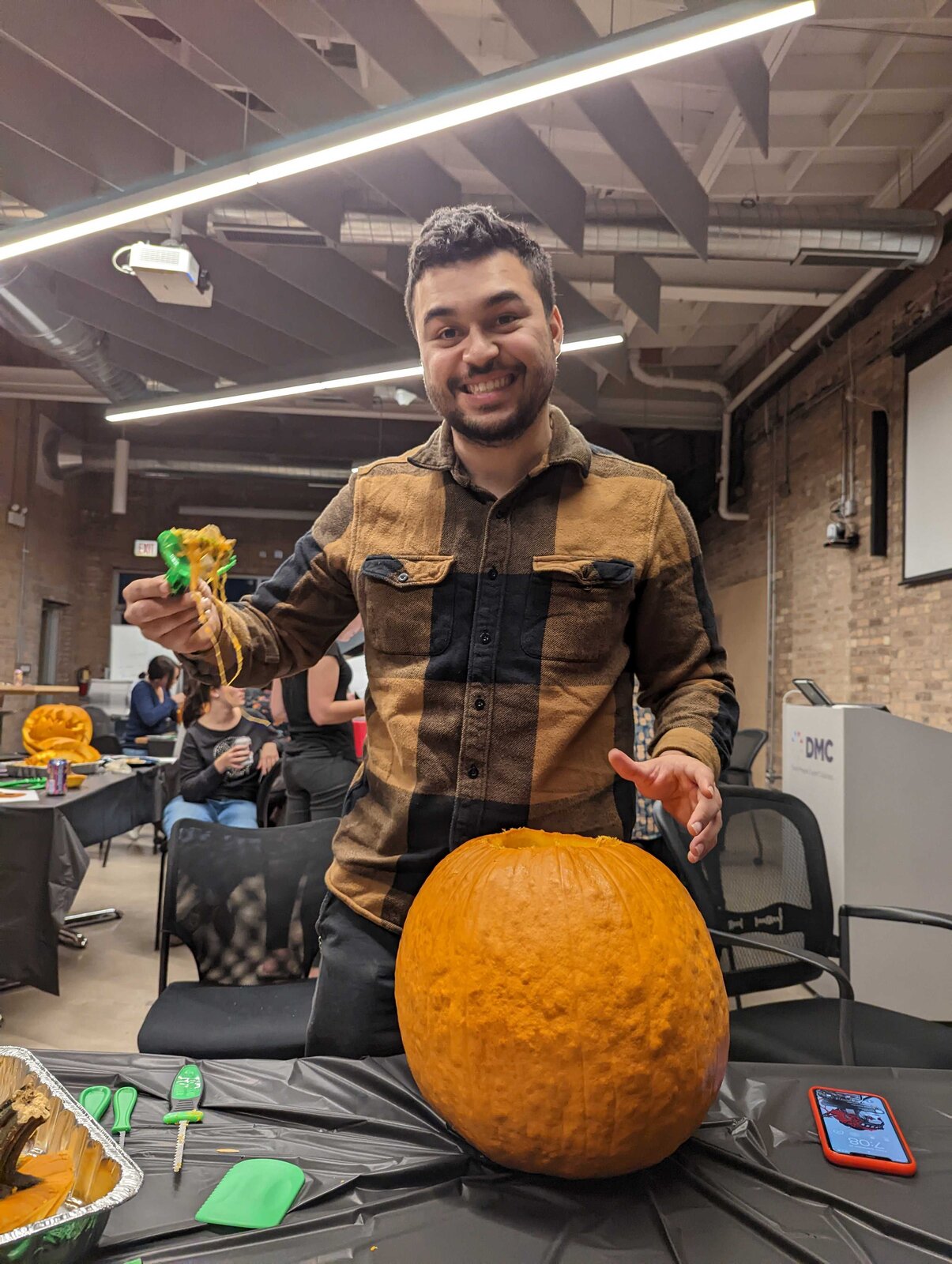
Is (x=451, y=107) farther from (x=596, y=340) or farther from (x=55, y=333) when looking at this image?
(x=55, y=333)

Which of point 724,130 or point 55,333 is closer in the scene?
point 724,130

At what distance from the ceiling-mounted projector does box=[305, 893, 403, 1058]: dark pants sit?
15.1 ft

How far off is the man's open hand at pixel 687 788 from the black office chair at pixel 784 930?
3.72ft

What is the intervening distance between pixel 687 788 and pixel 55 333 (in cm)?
705

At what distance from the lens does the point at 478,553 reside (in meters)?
1.19

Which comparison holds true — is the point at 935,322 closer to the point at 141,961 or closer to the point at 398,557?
the point at 398,557

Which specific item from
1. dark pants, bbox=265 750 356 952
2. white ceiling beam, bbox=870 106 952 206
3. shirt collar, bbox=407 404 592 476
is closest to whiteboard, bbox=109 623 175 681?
dark pants, bbox=265 750 356 952

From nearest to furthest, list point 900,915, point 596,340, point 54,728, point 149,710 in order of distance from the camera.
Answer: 1. point 900,915
2. point 54,728
3. point 596,340
4. point 149,710

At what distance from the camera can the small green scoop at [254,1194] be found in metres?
0.71

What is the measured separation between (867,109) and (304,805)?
518cm

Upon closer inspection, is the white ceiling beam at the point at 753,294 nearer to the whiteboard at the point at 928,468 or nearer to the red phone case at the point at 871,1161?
the whiteboard at the point at 928,468

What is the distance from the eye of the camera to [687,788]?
926 mm

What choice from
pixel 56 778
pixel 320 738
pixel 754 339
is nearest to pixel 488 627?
pixel 320 738

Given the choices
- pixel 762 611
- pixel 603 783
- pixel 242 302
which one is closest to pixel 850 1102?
pixel 603 783
